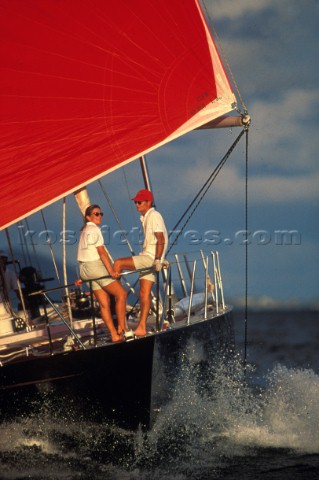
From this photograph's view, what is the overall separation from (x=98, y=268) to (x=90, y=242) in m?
0.37

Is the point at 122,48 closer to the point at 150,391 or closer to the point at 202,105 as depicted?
the point at 202,105

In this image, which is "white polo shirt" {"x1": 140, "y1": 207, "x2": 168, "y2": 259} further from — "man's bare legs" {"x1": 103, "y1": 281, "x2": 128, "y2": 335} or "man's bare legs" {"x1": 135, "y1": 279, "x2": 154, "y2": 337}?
"man's bare legs" {"x1": 103, "y1": 281, "x2": 128, "y2": 335}

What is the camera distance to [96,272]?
12.9 metres

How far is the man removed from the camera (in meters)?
13.0

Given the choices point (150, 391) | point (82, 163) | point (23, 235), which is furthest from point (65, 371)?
point (23, 235)

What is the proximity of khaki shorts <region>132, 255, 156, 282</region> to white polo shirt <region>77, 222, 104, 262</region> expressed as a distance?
593 millimetres

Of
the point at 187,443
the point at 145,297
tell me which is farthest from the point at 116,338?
the point at 187,443

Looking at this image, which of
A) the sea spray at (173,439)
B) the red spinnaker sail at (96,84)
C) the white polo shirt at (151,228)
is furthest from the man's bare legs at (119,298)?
the red spinnaker sail at (96,84)

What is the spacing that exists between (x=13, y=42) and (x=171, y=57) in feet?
7.36

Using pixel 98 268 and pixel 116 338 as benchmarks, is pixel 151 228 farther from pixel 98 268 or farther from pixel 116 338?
pixel 116 338

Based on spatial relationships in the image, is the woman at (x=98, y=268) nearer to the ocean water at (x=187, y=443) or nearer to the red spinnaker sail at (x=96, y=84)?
the red spinnaker sail at (x=96, y=84)

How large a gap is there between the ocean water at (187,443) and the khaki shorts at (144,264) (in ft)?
4.30

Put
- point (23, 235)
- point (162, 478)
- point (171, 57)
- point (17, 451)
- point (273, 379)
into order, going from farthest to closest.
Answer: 1. point (273, 379)
2. point (23, 235)
3. point (171, 57)
4. point (17, 451)
5. point (162, 478)

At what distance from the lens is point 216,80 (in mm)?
14133
